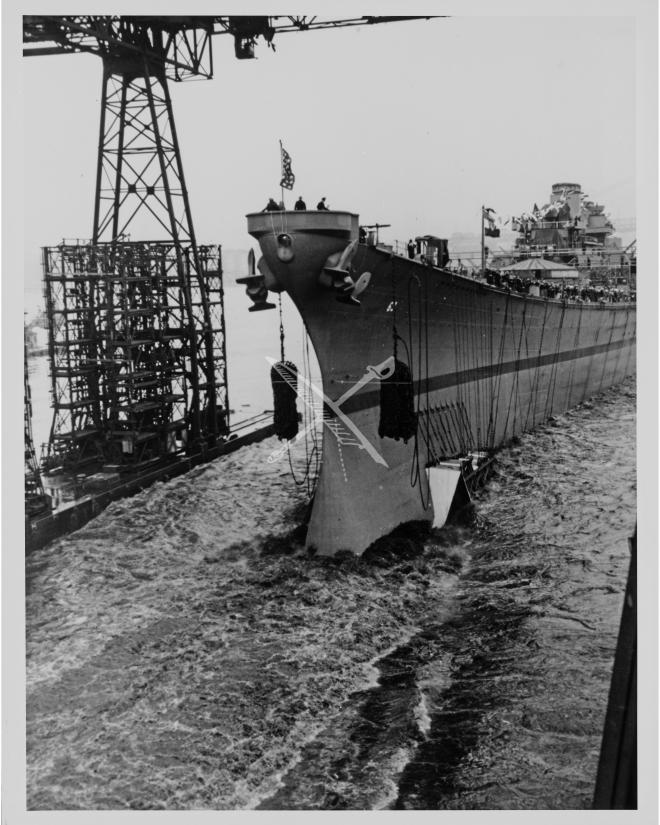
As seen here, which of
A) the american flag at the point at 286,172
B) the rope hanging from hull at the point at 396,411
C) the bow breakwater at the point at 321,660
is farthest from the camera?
the rope hanging from hull at the point at 396,411

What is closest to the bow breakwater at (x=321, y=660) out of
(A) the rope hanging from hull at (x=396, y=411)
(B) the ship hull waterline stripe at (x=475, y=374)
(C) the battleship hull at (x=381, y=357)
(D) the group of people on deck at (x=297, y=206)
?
(C) the battleship hull at (x=381, y=357)

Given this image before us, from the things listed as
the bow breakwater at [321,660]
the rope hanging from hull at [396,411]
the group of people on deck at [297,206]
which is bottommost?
the bow breakwater at [321,660]

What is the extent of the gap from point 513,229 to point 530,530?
19536 millimetres

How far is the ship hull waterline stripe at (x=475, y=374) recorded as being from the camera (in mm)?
12508

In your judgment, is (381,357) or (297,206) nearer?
(297,206)

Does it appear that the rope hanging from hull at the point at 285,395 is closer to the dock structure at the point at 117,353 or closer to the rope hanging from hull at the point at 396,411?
the rope hanging from hull at the point at 396,411

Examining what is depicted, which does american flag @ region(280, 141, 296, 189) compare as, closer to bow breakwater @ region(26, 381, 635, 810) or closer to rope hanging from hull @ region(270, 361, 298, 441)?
rope hanging from hull @ region(270, 361, 298, 441)

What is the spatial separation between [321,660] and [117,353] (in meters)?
11.4

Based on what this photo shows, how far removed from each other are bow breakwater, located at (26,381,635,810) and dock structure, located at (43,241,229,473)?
2.48 meters

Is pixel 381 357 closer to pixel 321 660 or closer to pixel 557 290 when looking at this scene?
pixel 321 660

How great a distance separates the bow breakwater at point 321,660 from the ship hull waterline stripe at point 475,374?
2.43 m

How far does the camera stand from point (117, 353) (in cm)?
1836

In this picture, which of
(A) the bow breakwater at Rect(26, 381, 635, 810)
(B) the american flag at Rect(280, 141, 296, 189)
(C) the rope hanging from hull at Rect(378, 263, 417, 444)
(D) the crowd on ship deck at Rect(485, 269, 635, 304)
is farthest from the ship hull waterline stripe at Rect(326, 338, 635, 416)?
(B) the american flag at Rect(280, 141, 296, 189)

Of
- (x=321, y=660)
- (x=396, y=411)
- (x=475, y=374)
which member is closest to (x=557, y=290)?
(x=475, y=374)
